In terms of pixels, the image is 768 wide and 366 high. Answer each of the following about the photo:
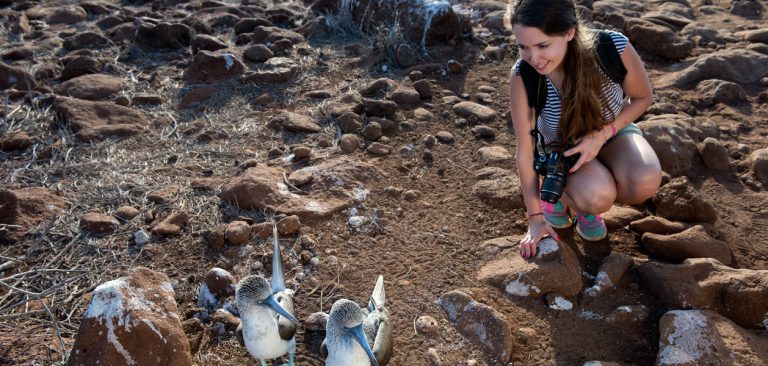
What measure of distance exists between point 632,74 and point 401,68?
2.87 m

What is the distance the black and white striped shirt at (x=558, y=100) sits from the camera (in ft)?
11.6

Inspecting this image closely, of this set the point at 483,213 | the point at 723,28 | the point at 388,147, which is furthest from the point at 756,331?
the point at 723,28

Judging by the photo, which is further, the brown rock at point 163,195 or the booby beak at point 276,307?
the brown rock at point 163,195

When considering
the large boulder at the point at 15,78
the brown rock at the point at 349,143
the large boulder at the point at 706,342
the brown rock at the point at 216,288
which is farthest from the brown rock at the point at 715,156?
the large boulder at the point at 15,78

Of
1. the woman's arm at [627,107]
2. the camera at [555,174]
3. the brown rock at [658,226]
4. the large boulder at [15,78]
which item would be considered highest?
the woman's arm at [627,107]

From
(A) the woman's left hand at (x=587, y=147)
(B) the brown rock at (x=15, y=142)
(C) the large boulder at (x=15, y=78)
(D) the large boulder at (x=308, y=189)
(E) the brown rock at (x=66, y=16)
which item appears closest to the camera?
(A) the woman's left hand at (x=587, y=147)

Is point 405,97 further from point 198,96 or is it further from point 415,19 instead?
point 198,96

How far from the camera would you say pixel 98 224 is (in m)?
3.90

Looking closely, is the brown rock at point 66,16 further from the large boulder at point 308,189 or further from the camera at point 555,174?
the camera at point 555,174

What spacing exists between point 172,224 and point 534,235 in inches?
87.3

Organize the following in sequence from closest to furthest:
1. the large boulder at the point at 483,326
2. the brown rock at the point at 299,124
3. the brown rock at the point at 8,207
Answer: the large boulder at the point at 483,326 < the brown rock at the point at 8,207 < the brown rock at the point at 299,124

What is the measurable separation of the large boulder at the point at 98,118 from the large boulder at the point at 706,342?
419 cm

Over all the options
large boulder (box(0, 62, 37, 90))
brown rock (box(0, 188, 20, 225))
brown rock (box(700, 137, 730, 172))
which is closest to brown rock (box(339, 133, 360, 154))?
brown rock (box(0, 188, 20, 225))

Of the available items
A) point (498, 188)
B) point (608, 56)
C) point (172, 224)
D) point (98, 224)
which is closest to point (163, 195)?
point (172, 224)
